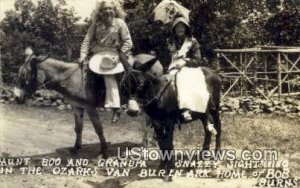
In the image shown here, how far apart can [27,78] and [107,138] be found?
176 cm

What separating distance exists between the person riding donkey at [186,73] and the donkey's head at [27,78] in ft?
5.75

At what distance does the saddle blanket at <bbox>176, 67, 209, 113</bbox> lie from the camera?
16.4 ft

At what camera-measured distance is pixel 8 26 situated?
10109 mm

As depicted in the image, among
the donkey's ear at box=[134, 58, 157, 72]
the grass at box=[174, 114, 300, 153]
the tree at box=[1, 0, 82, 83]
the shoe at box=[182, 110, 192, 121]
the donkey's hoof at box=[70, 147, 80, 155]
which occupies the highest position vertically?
the tree at box=[1, 0, 82, 83]

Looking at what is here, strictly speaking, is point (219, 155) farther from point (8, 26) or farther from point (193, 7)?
point (8, 26)

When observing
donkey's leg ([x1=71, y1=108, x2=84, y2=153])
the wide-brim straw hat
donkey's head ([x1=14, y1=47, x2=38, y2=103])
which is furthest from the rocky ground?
the wide-brim straw hat

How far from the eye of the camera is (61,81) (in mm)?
5727

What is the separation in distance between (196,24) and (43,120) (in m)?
3.87

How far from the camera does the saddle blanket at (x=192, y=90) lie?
4.99m

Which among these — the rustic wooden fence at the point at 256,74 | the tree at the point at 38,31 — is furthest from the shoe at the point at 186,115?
the tree at the point at 38,31

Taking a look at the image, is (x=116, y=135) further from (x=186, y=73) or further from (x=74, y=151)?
(x=186, y=73)

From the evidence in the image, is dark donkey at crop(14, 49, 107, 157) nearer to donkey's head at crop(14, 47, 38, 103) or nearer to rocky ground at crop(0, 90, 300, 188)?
donkey's head at crop(14, 47, 38, 103)

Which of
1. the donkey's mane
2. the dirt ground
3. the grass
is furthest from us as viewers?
the grass

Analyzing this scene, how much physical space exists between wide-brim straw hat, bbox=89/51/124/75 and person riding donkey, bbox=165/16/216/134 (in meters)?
0.67
